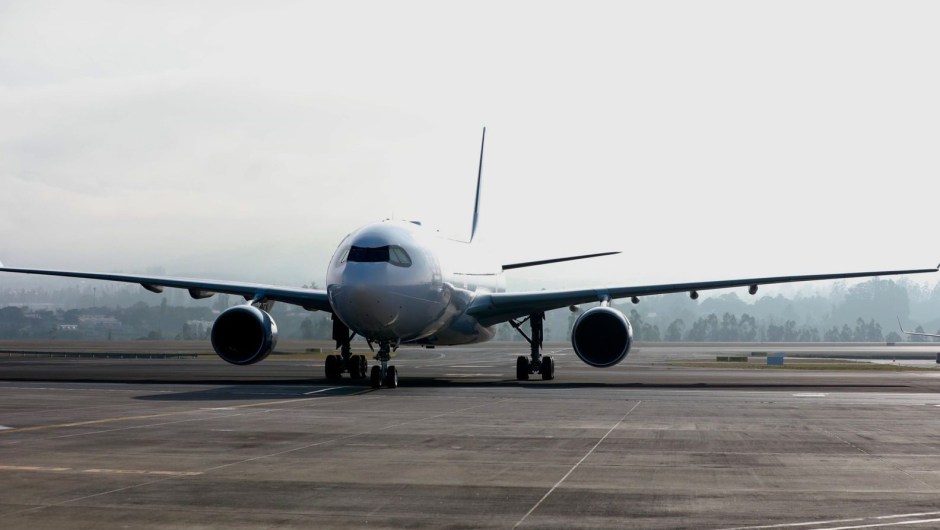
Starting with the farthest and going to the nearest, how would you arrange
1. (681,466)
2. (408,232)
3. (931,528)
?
(408,232) < (681,466) < (931,528)

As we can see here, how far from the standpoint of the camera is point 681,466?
12609mm

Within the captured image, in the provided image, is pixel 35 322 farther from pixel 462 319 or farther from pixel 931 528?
pixel 931 528

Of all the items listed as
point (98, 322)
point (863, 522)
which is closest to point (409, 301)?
point (863, 522)

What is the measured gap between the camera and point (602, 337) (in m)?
30.9

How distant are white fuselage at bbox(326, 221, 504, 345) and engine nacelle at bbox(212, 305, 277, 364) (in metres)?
3.02

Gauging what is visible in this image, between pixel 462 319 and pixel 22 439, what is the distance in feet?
63.5

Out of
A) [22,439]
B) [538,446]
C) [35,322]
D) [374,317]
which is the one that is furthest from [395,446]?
[35,322]

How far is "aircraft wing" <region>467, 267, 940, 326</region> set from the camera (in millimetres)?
32781

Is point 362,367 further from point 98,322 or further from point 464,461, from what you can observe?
point 98,322

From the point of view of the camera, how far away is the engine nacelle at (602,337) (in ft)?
101

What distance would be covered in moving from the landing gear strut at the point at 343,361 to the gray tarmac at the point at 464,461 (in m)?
7.62

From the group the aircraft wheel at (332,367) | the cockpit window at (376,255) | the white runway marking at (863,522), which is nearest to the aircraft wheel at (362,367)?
the aircraft wheel at (332,367)

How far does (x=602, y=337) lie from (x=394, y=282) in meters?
7.00

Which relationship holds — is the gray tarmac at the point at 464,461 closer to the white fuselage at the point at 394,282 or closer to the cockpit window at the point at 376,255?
the white fuselage at the point at 394,282
